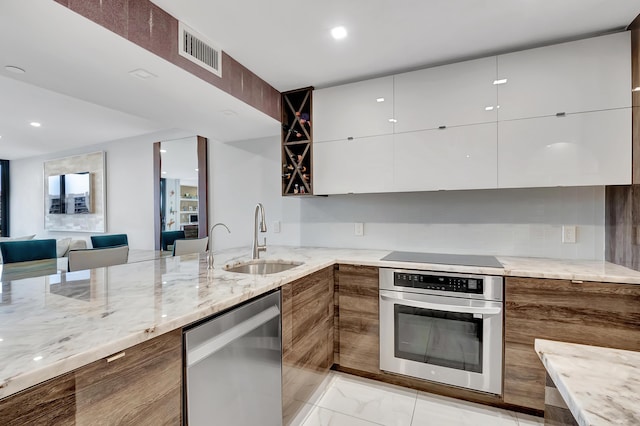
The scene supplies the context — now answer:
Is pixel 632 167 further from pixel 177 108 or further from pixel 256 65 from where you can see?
pixel 177 108

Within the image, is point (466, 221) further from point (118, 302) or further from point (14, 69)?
point (14, 69)

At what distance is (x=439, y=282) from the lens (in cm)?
194

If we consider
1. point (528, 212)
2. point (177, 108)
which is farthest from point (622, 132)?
point (177, 108)

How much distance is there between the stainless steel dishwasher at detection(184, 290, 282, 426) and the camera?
1055mm

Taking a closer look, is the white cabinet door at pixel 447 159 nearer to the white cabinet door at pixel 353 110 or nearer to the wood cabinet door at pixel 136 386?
the white cabinet door at pixel 353 110

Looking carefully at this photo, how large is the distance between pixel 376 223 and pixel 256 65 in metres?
1.63

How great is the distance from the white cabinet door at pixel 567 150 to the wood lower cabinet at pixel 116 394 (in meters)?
2.17

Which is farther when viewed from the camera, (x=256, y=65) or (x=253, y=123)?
(x=253, y=123)

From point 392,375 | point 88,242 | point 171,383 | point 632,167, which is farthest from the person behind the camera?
point 88,242

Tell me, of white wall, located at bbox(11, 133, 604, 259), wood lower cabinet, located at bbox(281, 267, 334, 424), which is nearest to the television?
white wall, located at bbox(11, 133, 604, 259)

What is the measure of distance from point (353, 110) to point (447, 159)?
0.86 meters

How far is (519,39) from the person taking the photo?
1895 millimetres

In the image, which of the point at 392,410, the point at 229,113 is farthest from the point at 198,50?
the point at 392,410

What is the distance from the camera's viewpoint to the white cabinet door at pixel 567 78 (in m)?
1.78
